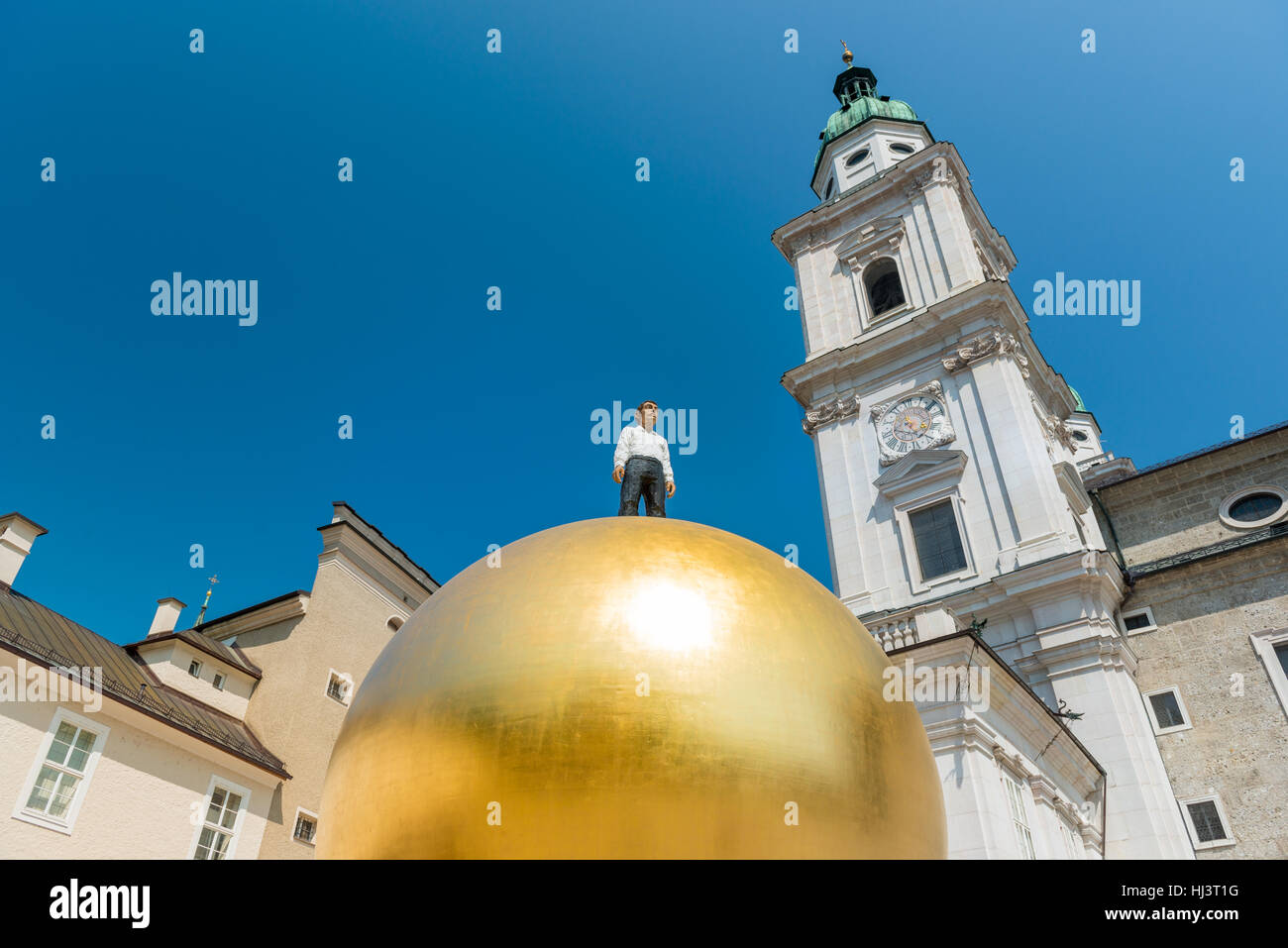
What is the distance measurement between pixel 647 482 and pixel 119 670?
17250 mm

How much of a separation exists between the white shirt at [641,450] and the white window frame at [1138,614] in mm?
22522

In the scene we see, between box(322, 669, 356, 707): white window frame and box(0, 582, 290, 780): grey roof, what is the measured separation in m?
2.27

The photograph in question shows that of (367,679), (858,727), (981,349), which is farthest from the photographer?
(981,349)

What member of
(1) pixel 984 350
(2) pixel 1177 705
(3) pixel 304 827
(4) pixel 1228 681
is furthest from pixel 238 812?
(1) pixel 984 350

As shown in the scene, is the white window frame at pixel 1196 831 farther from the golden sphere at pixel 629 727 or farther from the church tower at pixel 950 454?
the golden sphere at pixel 629 727

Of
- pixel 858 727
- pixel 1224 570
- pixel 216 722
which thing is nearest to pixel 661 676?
pixel 858 727

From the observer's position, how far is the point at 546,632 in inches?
126

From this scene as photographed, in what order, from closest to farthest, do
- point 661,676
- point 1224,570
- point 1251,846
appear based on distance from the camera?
point 661,676 → point 1251,846 → point 1224,570

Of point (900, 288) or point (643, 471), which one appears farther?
point (900, 288)

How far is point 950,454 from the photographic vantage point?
25422mm

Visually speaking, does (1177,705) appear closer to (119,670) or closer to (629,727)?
(629,727)

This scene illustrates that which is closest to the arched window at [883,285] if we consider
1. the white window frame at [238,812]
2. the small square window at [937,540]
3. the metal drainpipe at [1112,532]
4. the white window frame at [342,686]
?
the small square window at [937,540]

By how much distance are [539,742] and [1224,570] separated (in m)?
26.2
